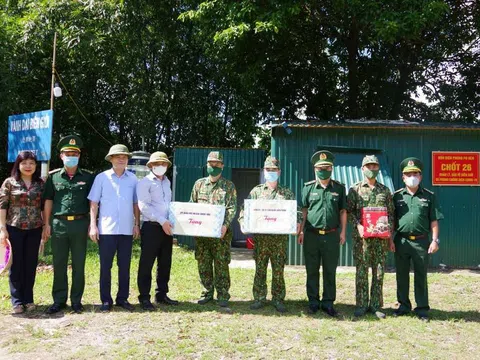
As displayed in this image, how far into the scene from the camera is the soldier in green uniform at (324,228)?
5191 mm

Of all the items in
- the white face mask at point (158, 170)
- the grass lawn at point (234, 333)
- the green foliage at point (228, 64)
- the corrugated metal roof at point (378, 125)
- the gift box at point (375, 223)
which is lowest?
the grass lawn at point (234, 333)

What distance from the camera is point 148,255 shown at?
5.32 metres

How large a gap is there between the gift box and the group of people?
75 mm

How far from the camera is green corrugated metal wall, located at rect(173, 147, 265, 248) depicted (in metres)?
11.2

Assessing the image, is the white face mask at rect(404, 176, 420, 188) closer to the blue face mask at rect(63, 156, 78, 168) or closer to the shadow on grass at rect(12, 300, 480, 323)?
the shadow on grass at rect(12, 300, 480, 323)

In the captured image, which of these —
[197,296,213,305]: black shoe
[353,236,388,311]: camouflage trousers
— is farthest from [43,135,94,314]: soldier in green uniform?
[353,236,388,311]: camouflage trousers

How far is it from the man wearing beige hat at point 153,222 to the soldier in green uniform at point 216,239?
417mm

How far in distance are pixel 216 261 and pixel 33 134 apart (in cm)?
490

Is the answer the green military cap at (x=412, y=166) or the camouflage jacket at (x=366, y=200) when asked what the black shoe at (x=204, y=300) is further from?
the green military cap at (x=412, y=166)

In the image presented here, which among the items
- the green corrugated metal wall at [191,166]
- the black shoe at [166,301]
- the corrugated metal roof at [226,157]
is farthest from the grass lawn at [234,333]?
the corrugated metal roof at [226,157]

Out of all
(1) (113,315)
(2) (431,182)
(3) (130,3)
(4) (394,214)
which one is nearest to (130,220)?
(1) (113,315)

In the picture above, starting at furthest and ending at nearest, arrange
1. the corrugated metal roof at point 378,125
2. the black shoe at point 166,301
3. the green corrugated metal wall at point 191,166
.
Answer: the green corrugated metal wall at point 191,166
the corrugated metal roof at point 378,125
the black shoe at point 166,301

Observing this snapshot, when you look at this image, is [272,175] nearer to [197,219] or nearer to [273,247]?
[273,247]

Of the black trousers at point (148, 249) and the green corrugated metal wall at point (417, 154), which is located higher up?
the green corrugated metal wall at point (417, 154)
